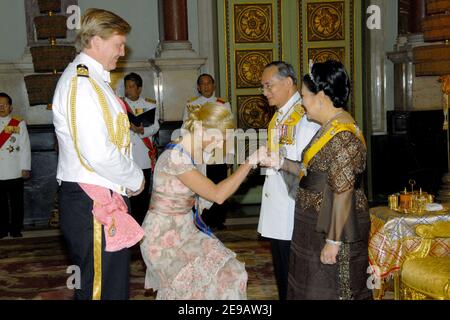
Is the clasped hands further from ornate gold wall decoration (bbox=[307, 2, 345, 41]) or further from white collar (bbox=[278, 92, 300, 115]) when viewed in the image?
white collar (bbox=[278, 92, 300, 115])

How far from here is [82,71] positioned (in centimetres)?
286

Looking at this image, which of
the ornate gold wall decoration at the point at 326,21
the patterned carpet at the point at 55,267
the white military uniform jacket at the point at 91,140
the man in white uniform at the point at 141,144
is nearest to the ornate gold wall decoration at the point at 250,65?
the ornate gold wall decoration at the point at 326,21

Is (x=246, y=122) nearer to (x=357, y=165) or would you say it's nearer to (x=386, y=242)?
(x=386, y=242)

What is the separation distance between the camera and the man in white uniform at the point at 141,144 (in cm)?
679

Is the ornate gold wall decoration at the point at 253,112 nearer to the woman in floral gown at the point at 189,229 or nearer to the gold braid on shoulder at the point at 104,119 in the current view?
the woman in floral gown at the point at 189,229

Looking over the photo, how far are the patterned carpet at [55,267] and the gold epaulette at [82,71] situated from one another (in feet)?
7.24

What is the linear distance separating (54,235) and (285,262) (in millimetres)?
3926

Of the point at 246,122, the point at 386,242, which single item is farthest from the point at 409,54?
the point at 386,242

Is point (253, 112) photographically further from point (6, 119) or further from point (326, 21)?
point (6, 119)

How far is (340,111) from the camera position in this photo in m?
3.03

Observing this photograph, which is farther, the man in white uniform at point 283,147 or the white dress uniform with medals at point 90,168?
the man in white uniform at point 283,147

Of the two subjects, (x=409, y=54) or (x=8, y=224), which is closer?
(x=8, y=224)

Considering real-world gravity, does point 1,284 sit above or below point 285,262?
below

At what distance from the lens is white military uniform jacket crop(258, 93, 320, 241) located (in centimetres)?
359
